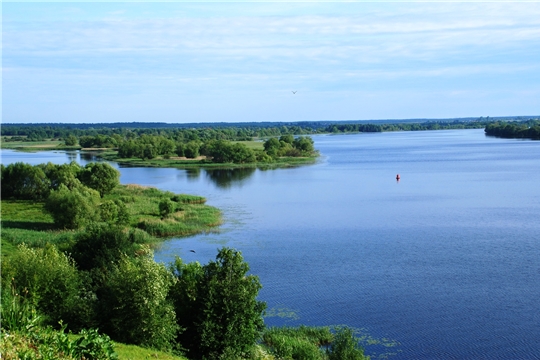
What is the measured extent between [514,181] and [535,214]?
19.5m

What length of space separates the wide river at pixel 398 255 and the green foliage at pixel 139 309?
6.27 m

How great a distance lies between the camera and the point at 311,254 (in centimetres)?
3134

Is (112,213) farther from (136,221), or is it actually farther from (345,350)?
(345,350)

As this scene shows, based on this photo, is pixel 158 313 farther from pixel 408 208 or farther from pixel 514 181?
pixel 514 181

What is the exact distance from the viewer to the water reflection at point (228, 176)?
211 ft

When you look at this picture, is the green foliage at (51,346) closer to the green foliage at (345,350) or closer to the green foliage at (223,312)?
the green foliage at (223,312)

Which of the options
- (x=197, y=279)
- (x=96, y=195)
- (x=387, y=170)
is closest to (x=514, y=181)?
(x=387, y=170)

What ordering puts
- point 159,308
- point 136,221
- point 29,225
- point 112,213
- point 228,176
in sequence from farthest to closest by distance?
point 228,176
point 136,221
point 112,213
point 29,225
point 159,308

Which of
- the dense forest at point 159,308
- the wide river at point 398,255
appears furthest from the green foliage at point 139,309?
the wide river at point 398,255

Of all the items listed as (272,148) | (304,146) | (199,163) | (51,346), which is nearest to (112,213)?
(51,346)

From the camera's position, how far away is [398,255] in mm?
30875

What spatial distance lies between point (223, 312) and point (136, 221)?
23.4 m

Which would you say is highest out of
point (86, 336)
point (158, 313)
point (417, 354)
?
point (86, 336)

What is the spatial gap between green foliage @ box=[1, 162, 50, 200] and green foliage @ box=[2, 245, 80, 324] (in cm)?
3294
